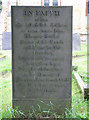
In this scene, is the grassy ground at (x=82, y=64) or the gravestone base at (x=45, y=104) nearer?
the gravestone base at (x=45, y=104)

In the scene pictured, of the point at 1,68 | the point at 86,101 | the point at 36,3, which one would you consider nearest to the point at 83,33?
the point at 36,3

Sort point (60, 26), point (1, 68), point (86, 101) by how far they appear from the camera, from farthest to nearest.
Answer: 1. point (1, 68)
2. point (86, 101)
3. point (60, 26)

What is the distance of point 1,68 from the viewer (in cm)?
665

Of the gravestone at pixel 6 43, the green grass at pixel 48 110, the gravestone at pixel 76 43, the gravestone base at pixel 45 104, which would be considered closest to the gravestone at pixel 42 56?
the gravestone base at pixel 45 104

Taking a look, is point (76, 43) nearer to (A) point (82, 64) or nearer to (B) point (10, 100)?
(A) point (82, 64)

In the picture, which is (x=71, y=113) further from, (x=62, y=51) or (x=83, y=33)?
(x=83, y=33)

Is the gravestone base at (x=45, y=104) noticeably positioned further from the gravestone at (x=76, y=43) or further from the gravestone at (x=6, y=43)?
the gravestone at (x=76, y=43)

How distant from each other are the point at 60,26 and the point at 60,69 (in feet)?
2.34

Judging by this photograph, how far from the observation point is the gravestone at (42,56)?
3209mm

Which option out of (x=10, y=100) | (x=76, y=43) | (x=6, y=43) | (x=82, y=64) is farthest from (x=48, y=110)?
(x=76, y=43)

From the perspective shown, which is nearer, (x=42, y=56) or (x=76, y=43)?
(x=42, y=56)

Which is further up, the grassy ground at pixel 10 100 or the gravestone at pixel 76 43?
the gravestone at pixel 76 43

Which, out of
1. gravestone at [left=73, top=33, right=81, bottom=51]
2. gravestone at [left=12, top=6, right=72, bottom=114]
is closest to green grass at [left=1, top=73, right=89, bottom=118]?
gravestone at [left=12, top=6, right=72, bottom=114]

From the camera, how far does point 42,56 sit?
3.27m
